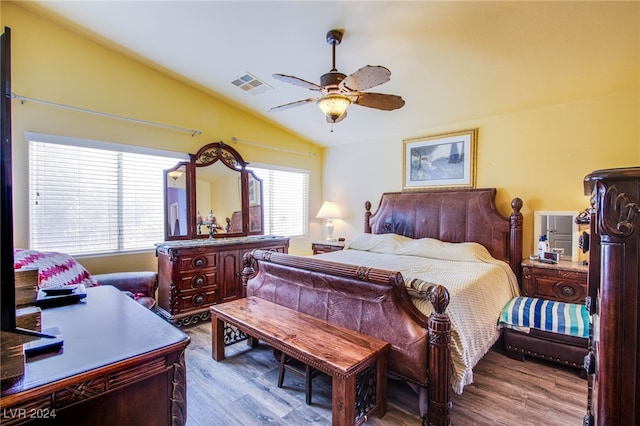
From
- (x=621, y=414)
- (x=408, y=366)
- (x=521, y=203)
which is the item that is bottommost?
(x=408, y=366)

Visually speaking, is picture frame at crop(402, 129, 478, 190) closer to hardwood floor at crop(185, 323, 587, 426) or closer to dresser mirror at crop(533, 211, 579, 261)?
dresser mirror at crop(533, 211, 579, 261)

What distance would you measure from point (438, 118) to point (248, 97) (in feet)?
8.59

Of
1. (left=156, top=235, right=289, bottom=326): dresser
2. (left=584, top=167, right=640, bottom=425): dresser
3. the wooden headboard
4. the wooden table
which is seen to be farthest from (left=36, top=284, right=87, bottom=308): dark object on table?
the wooden headboard

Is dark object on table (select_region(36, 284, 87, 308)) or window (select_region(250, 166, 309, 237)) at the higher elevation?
window (select_region(250, 166, 309, 237))

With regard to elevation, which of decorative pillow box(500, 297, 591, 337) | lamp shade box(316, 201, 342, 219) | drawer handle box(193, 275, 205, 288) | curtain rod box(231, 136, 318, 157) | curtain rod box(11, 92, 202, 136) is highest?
curtain rod box(11, 92, 202, 136)

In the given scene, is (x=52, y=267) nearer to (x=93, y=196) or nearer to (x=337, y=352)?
(x=93, y=196)

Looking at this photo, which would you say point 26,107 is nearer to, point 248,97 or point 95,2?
point 95,2

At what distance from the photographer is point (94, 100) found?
324 centimetres

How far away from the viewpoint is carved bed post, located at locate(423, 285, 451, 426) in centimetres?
179

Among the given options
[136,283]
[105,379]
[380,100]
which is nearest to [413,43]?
[380,100]

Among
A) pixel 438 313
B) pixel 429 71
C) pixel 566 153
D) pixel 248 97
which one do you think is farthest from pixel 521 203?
pixel 248 97

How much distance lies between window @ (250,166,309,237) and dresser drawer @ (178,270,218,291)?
4.71 feet

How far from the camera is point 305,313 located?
2504 millimetres

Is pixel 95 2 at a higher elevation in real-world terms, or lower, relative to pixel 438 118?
higher
